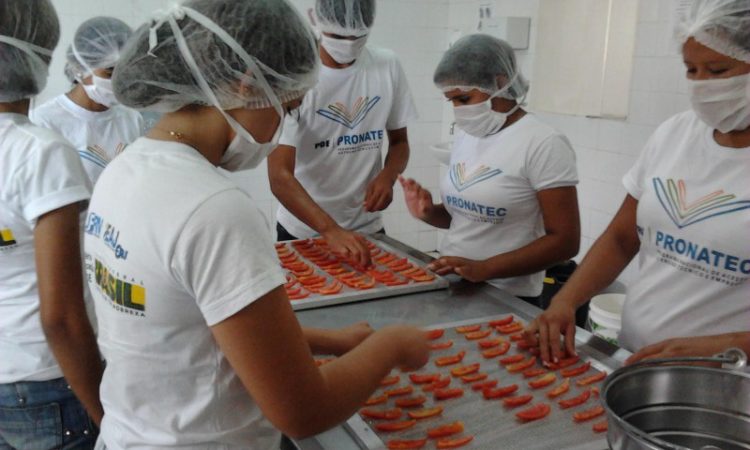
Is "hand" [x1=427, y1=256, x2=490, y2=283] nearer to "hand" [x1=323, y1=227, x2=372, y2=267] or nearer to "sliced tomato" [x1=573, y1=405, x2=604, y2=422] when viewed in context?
"hand" [x1=323, y1=227, x2=372, y2=267]

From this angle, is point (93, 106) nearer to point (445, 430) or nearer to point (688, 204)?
point (445, 430)

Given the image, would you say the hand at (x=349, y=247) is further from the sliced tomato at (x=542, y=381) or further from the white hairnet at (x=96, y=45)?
the white hairnet at (x=96, y=45)

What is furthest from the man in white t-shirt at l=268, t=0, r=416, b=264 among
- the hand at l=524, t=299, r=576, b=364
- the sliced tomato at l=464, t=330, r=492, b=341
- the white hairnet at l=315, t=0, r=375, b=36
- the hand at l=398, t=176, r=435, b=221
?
the hand at l=524, t=299, r=576, b=364

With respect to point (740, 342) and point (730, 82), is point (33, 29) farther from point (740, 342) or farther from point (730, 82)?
point (740, 342)

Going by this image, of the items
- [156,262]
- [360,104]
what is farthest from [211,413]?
[360,104]

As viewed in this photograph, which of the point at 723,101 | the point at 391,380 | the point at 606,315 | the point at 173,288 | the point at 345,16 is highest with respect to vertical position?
the point at 345,16

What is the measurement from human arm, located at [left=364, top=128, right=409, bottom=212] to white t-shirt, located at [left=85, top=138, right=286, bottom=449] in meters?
1.47

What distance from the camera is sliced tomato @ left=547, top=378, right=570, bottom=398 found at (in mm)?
1337

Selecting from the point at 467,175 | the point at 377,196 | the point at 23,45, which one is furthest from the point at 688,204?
the point at 23,45

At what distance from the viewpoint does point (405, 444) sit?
3.75 feet

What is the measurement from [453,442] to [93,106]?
7.17ft

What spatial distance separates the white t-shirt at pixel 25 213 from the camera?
128 centimetres

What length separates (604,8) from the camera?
141 inches

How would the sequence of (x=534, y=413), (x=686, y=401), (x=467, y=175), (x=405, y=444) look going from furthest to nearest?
(x=467, y=175) < (x=534, y=413) < (x=405, y=444) < (x=686, y=401)
